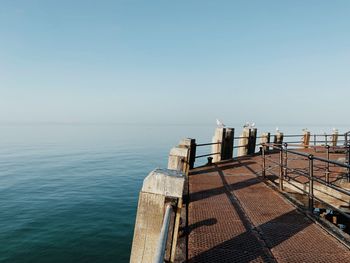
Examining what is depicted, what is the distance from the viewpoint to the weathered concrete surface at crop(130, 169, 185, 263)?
117 inches

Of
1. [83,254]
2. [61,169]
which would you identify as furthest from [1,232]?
[61,169]

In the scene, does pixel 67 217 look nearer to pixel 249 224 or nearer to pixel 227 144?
pixel 227 144

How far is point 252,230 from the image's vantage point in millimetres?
4660

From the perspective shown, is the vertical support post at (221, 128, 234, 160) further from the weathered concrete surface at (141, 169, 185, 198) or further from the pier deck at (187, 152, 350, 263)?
the weathered concrete surface at (141, 169, 185, 198)

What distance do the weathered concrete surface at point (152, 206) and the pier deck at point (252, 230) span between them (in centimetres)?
82

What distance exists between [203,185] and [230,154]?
618 centimetres

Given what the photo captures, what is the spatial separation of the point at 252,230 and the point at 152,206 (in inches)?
97.4

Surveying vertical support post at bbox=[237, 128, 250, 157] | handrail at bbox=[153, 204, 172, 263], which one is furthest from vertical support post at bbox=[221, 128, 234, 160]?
handrail at bbox=[153, 204, 172, 263]

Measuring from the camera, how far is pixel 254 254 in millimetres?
3783

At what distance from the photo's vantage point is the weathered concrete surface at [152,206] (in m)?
2.98

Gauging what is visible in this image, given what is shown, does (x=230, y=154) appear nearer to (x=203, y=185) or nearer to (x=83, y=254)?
(x=203, y=185)

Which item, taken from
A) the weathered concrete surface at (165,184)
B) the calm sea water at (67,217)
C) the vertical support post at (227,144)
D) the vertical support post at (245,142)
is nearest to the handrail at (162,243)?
the weathered concrete surface at (165,184)

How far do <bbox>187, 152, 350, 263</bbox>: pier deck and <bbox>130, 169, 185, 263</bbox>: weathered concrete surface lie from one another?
0.82 m

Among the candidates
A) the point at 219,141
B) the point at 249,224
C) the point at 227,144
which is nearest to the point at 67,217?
the point at 219,141
